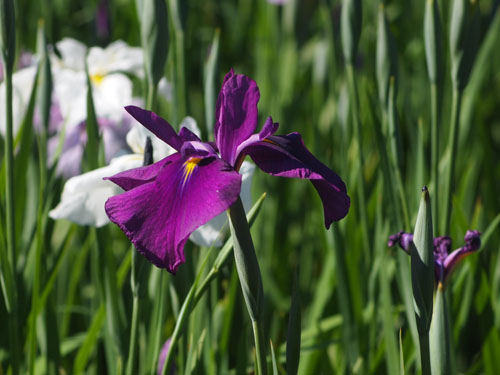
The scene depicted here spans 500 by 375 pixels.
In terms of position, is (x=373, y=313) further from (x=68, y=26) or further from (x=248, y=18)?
(x=68, y=26)

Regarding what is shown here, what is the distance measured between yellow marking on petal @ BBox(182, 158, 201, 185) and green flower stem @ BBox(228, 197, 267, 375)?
5 centimetres

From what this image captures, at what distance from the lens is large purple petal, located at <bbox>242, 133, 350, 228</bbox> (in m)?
0.54

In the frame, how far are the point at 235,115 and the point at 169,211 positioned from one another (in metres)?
0.12

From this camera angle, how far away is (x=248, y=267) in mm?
570

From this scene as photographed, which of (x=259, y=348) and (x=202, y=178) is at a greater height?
(x=202, y=178)

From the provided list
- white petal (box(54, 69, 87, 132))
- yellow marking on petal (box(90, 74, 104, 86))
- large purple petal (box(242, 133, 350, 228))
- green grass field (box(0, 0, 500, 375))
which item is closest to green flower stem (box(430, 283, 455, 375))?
green grass field (box(0, 0, 500, 375))

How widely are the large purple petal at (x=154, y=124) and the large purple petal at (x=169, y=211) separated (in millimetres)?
63

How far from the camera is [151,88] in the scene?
3.03 ft

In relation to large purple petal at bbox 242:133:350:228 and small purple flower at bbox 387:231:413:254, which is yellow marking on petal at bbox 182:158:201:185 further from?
small purple flower at bbox 387:231:413:254

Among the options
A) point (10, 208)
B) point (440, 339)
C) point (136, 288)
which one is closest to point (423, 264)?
point (440, 339)

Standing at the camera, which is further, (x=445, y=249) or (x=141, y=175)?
(x=445, y=249)

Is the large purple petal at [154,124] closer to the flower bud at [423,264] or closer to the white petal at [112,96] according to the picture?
the flower bud at [423,264]

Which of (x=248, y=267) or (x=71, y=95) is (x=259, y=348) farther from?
(x=71, y=95)

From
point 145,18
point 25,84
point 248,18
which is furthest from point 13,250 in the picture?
point 248,18
